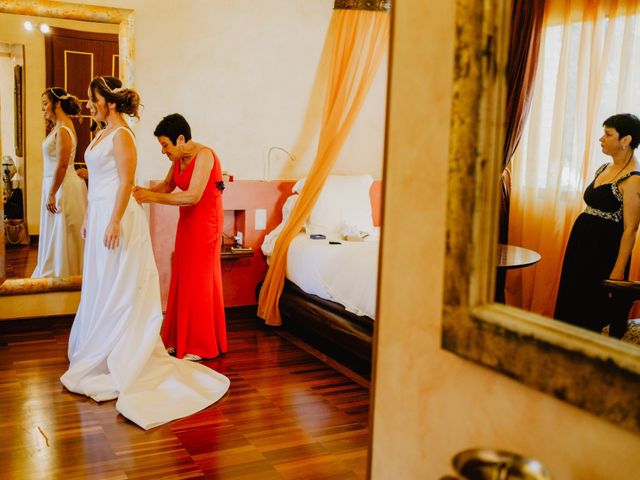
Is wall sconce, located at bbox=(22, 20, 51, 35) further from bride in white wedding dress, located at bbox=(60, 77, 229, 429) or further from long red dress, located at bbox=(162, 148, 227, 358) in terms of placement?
long red dress, located at bbox=(162, 148, 227, 358)

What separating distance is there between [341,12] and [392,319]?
3.83 m

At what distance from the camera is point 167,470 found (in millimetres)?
2742

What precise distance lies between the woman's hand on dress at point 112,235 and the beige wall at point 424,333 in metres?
2.44

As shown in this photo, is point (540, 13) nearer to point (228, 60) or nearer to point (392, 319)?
point (392, 319)

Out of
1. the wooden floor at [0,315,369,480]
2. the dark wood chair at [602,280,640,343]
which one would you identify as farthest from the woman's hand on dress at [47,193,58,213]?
the dark wood chair at [602,280,640,343]

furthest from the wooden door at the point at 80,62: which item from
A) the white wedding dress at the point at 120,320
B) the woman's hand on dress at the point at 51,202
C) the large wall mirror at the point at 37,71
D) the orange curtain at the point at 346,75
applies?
the orange curtain at the point at 346,75

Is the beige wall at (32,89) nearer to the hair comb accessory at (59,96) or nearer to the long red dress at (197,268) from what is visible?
the hair comb accessory at (59,96)

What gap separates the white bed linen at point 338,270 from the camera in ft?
13.0

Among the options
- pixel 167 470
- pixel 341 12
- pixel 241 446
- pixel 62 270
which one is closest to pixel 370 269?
pixel 241 446

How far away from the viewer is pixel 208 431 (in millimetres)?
3143

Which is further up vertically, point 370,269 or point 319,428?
point 370,269

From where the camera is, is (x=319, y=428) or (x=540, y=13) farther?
(x=319, y=428)

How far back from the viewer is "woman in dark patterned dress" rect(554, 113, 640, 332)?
1264mm

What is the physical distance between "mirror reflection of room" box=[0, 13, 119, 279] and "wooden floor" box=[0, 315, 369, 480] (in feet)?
2.87
